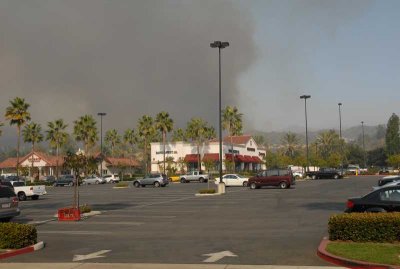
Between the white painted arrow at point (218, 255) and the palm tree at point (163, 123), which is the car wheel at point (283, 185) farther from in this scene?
the palm tree at point (163, 123)

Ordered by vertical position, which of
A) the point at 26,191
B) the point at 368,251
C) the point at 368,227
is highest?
the point at 26,191

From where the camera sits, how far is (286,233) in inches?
628

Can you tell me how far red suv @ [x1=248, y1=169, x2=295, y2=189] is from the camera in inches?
1821

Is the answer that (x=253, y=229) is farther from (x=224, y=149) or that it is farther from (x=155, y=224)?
(x=224, y=149)

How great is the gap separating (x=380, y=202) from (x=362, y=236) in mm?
2935

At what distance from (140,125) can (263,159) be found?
32.3 metres

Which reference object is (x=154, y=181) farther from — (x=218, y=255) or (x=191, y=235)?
(x=218, y=255)

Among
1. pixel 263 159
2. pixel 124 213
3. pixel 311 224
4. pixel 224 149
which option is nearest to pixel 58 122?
pixel 224 149

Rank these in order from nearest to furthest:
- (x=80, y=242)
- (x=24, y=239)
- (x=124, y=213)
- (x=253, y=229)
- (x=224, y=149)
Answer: (x=24, y=239) → (x=80, y=242) → (x=253, y=229) → (x=124, y=213) → (x=224, y=149)

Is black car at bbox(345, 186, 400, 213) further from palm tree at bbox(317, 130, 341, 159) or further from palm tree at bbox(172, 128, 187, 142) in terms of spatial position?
palm tree at bbox(317, 130, 341, 159)

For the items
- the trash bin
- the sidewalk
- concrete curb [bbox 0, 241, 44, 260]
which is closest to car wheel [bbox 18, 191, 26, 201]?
the trash bin

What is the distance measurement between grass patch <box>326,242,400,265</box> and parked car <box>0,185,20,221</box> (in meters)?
12.6

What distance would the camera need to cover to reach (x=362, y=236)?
12852 mm

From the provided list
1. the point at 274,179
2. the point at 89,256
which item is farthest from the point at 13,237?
the point at 274,179
